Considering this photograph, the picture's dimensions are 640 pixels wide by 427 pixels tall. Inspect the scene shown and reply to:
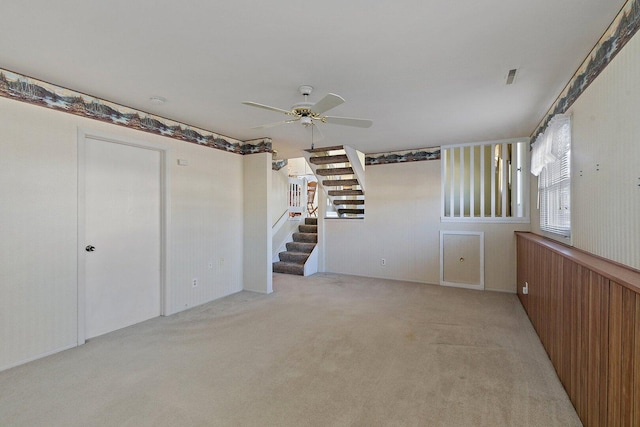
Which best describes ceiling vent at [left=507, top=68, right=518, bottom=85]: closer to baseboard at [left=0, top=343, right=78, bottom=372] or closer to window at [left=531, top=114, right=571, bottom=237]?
window at [left=531, top=114, right=571, bottom=237]

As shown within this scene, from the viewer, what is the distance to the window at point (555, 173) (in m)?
2.77

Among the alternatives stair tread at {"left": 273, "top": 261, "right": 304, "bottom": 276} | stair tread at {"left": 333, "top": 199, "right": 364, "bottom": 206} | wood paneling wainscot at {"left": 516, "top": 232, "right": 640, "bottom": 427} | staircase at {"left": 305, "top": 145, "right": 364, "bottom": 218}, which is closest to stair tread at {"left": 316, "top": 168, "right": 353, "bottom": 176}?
staircase at {"left": 305, "top": 145, "right": 364, "bottom": 218}

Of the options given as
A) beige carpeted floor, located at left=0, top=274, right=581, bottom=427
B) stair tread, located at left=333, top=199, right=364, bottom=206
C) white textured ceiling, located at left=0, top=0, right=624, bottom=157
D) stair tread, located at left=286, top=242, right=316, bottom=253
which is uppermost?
white textured ceiling, located at left=0, top=0, right=624, bottom=157

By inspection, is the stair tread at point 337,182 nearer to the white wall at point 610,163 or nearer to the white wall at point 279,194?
the white wall at point 279,194

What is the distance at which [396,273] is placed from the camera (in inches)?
225

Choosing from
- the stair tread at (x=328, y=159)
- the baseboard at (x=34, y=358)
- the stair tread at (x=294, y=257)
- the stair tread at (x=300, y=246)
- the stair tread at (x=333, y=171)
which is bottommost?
the baseboard at (x=34, y=358)

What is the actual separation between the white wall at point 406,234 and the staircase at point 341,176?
0.30m

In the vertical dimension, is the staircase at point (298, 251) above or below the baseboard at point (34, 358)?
above

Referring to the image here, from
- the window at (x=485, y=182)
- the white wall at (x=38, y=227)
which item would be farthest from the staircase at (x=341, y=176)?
the white wall at (x=38, y=227)

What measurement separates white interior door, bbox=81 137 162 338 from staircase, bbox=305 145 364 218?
2.79 meters

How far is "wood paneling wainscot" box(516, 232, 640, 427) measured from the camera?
1.35 metres

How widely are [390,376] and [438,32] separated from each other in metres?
2.45

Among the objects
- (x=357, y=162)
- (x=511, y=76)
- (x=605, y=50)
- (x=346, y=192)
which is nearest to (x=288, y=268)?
(x=346, y=192)

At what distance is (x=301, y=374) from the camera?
241 cm
